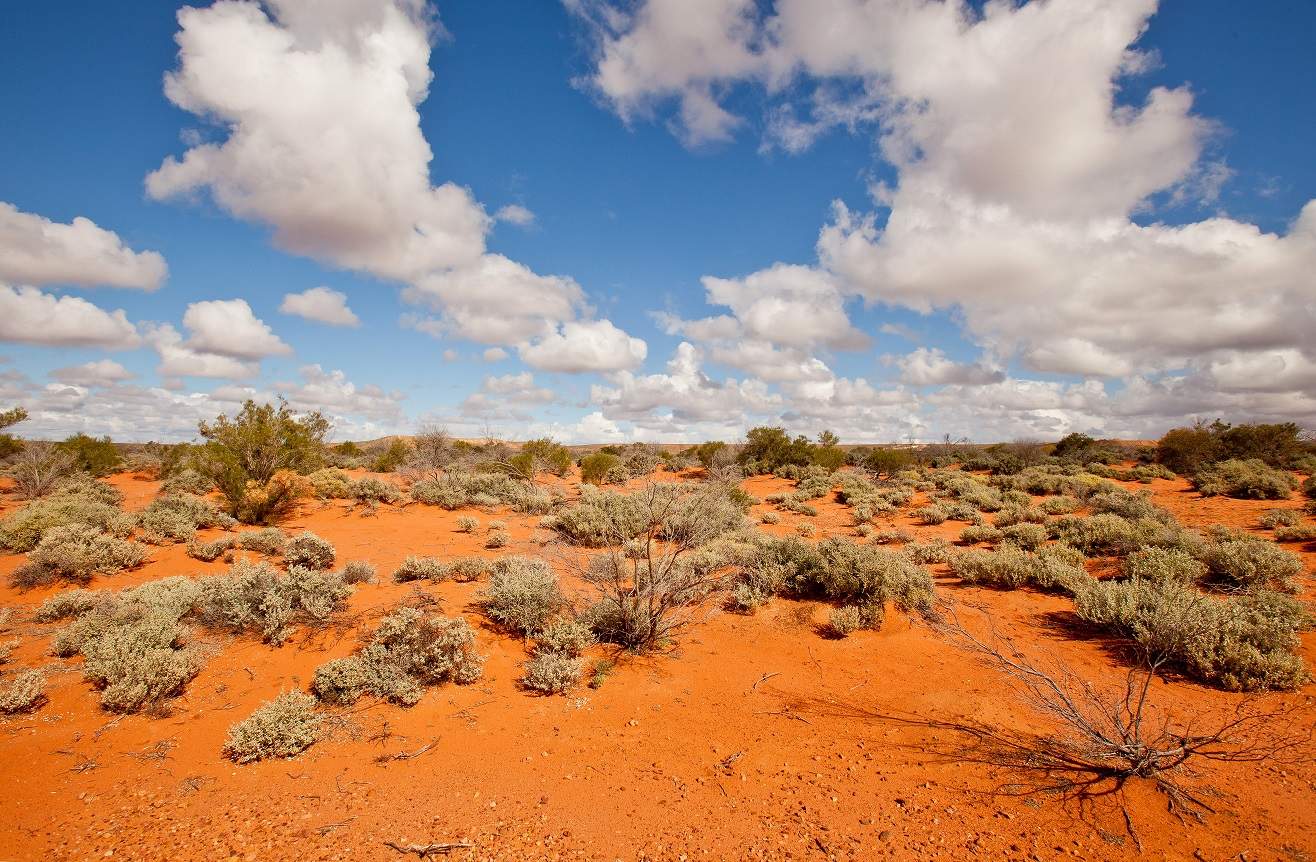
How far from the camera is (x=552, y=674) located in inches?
237

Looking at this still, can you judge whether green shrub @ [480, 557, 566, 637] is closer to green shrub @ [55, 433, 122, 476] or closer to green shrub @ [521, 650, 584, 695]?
green shrub @ [521, 650, 584, 695]

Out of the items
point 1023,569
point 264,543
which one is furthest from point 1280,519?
point 264,543

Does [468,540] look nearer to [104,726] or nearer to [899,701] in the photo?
[104,726]

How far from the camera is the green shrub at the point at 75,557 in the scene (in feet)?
28.7

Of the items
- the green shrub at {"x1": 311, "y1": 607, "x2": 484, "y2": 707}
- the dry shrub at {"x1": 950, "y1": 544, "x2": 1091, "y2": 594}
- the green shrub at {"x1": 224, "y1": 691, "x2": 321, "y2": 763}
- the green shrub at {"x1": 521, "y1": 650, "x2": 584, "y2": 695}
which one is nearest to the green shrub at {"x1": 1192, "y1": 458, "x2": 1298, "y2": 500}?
the dry shrub at {"x1": 950, "y1": 544, "x2": 1091, "y2": 594}

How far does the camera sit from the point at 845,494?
20.3 metres

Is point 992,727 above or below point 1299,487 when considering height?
below

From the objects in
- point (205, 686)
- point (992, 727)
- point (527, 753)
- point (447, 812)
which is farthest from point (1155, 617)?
point (205, 686)

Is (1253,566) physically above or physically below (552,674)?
above

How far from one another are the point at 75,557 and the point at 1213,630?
1664 centimetres

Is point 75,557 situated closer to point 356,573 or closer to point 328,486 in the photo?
point 356,573

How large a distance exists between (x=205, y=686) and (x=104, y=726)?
84 cm

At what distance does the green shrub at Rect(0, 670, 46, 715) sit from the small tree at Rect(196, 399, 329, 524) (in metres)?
10.7

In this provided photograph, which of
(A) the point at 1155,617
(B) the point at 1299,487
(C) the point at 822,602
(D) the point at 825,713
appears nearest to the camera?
(D) the point at 825,713
